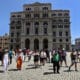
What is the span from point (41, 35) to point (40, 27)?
3613 millimetres

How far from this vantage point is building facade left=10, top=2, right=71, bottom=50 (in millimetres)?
100375

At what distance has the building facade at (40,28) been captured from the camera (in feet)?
329

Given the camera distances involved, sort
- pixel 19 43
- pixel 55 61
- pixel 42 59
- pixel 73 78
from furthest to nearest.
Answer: pixel 19 43 < pixel 42 59 < pixel 55 61 < pixel 73 78

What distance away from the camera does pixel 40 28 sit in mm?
102250

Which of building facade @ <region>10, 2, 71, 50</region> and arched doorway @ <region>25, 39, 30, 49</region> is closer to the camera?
building facade @ <region>10, 2, 71, 50</region>

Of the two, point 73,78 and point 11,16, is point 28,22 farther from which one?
point 73,78

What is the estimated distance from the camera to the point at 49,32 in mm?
100500

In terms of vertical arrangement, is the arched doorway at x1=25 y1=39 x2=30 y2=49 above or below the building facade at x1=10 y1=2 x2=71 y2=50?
below

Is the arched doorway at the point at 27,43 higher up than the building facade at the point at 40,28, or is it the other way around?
the building facade at the point at 40,28

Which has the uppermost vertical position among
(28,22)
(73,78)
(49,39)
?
(28,22)

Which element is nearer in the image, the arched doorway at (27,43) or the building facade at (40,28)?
the building facade at (40,28)

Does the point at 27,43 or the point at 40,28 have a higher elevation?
the point at 40,28

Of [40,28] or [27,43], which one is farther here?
[27,43]

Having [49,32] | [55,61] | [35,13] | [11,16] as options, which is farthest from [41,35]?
[55,61]
